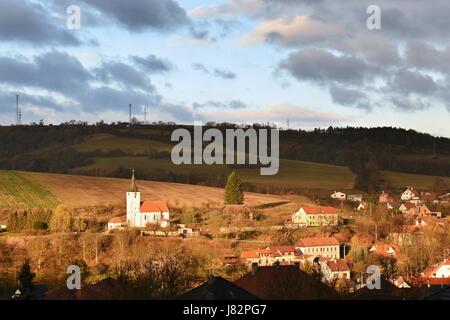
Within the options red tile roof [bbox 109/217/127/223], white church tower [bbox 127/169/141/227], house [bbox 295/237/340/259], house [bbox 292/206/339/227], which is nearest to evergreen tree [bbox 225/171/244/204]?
house [bbox 292/206/339/227]

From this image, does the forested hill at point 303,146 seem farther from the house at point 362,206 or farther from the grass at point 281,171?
the house at point 362,206

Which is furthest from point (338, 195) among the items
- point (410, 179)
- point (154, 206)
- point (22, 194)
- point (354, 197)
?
point (22, 194)

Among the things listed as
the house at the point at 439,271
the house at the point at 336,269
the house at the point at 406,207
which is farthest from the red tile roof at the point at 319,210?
the house at the point at 439,271

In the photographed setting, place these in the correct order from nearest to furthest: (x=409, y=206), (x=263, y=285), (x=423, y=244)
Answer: (x=263, y=285) → (x=423, y=244) → (x=409, y=206)

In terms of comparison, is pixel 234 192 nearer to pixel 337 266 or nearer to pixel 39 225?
pixel 39 225

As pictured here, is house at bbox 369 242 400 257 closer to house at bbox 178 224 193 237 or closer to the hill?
house at bbox 178 224 193 237
